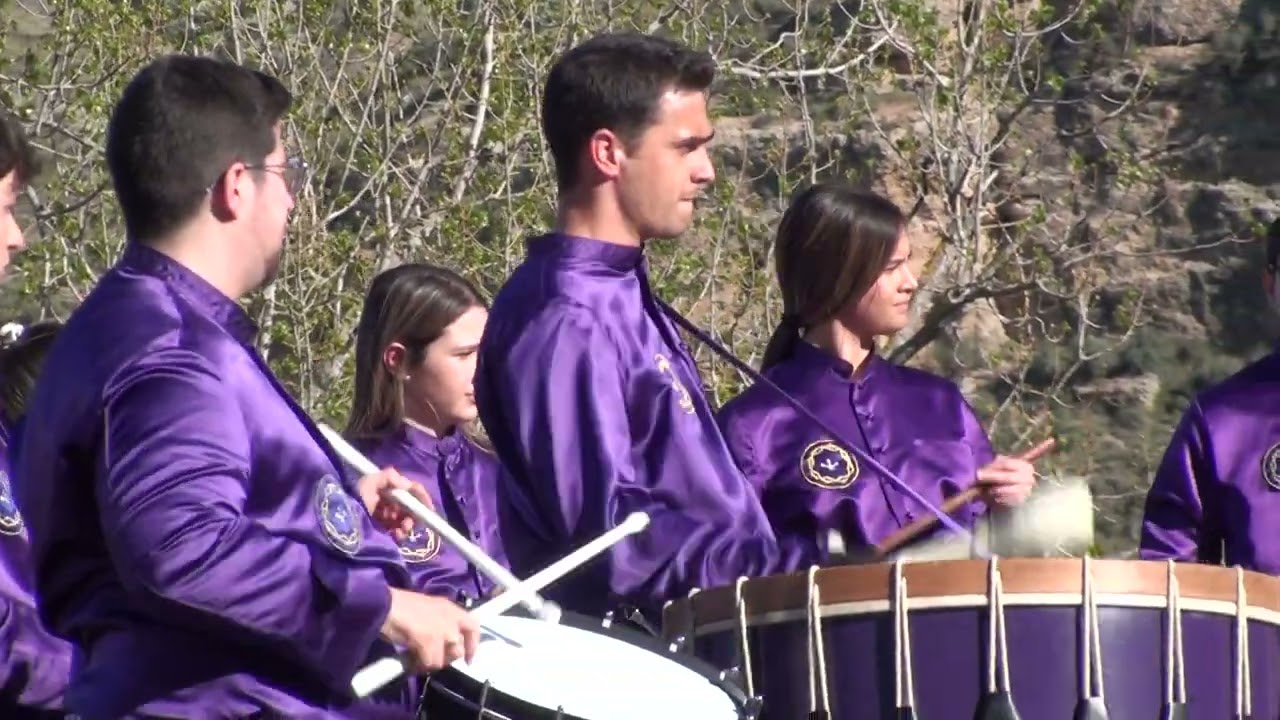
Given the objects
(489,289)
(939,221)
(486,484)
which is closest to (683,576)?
(486,484)

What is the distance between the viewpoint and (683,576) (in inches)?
A: 173

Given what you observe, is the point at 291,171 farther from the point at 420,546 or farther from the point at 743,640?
the point at 420,546

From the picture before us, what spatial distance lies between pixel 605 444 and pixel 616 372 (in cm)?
18

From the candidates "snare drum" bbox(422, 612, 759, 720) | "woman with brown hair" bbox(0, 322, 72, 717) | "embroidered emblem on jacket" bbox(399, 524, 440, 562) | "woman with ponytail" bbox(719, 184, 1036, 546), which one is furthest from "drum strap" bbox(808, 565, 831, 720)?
"embroidered emblem on jacket" bbox(399, 524, 440, 562)

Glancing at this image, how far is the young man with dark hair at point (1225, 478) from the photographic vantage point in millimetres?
5270

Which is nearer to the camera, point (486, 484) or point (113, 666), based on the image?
point (113, 666)

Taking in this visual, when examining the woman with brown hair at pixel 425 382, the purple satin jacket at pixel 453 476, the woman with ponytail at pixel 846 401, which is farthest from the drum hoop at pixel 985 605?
the woman with brown hair at pixel 425 382

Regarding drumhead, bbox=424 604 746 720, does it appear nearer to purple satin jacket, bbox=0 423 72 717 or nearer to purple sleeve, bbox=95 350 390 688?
purple sleeve, bbox=95 350 390 688

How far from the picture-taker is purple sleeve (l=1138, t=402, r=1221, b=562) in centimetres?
537

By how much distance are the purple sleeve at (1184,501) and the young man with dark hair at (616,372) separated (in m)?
0.87

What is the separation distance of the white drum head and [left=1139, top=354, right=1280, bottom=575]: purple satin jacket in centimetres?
170

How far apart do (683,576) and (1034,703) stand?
2.16ft

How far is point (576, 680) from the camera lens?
372 cm

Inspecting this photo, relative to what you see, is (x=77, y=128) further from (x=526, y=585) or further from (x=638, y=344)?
(x=526, y=585)
